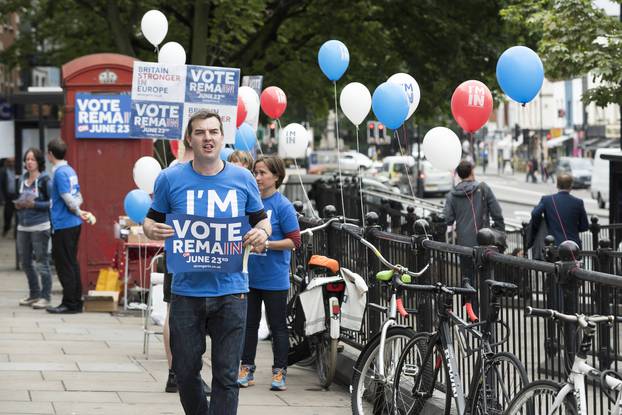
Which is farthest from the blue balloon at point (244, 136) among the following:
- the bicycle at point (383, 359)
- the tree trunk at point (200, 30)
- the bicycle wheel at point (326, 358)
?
the tree trunk at point (200, 30)

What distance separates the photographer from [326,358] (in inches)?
384

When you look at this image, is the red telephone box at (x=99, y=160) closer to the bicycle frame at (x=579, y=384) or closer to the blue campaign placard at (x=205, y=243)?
the blue campaign placard at (x=205, y=243)

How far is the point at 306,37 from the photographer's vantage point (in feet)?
106

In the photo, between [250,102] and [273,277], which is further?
[250,102]

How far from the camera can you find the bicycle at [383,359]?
7.79m

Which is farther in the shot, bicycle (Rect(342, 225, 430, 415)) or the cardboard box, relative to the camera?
the cardboard box

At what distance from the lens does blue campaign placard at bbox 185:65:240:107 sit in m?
11.8

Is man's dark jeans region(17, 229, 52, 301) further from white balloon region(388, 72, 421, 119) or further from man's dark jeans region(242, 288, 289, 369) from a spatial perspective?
man's dark jeans region(242, 288, 289, 369)

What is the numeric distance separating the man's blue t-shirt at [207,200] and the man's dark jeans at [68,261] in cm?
784

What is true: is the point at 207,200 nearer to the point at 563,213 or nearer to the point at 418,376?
the point at 418,376

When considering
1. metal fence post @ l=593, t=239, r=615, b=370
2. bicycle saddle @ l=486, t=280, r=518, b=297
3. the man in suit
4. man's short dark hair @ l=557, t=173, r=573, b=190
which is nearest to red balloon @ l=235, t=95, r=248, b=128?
the man in suit

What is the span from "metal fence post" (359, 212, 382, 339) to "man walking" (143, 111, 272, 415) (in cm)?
288

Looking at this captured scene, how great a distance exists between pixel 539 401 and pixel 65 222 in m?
A: 9.27

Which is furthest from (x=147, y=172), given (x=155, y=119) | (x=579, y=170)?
(x=579, y=170)
